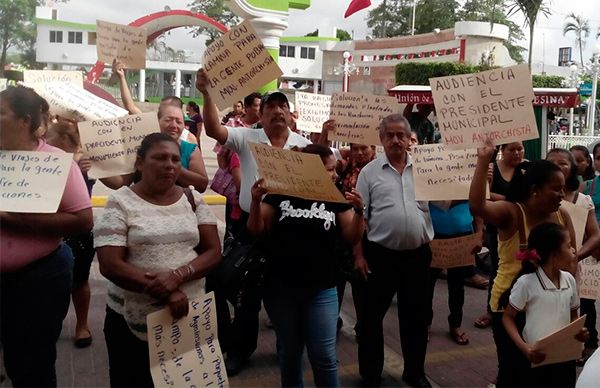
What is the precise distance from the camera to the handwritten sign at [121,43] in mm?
4738

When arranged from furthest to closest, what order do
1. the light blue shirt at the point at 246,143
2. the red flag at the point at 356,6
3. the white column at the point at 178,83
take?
the white column at the point at 178,83 → the red flag at the point at 356,6 → the light blue shirt at the point at 246,143

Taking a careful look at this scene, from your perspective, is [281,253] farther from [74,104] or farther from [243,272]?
[74,104]

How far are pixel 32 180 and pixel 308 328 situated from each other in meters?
1.52

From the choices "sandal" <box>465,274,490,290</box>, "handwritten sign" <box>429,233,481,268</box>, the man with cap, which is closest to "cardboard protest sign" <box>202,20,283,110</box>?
the man with cap

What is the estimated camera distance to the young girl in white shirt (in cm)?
282

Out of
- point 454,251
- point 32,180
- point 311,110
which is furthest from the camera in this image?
point 311,110

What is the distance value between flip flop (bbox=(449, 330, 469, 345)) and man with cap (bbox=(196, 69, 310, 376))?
178 centimetres

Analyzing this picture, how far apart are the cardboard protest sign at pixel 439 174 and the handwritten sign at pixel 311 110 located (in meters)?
2.22

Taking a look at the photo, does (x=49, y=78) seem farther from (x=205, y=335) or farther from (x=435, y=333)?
(x=435, y=333)

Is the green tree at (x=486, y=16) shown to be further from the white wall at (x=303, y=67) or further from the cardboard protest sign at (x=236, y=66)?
the cardboard protest sign at (x=236, y=66)

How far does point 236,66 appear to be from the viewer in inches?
147

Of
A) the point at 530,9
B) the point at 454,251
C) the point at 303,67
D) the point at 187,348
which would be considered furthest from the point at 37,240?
the point at 303,67

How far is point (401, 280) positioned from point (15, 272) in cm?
235

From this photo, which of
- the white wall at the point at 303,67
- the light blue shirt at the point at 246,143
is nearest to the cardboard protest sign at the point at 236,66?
the light blue shirt at the point at 246,143
